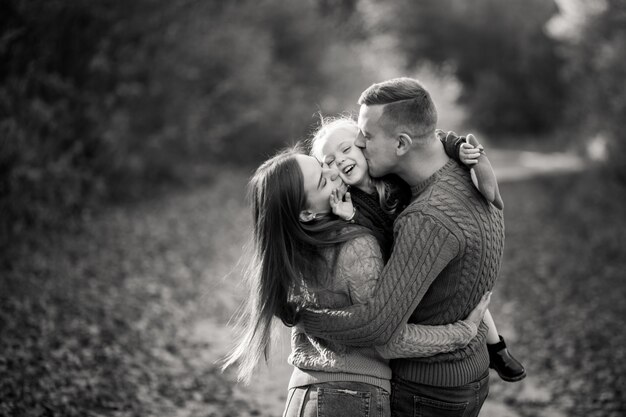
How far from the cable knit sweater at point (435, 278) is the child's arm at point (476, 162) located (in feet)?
0.20

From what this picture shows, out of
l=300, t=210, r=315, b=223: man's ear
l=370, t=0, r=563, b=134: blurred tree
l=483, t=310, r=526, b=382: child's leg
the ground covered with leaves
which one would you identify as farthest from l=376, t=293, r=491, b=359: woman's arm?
l=370, t=0, r=563, b=134: blurred tree

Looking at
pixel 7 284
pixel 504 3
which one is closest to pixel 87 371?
pixel 7 284

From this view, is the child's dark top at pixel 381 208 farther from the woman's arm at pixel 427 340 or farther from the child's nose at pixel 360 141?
the woman's arm at pixel 427 340

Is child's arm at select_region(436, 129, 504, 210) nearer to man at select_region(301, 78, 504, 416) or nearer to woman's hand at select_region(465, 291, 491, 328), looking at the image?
man at select_region(301, 78, 504, 416)

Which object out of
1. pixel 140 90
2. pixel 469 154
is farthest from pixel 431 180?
pixel 140 90

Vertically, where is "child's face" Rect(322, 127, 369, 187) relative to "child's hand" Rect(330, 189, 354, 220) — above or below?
above

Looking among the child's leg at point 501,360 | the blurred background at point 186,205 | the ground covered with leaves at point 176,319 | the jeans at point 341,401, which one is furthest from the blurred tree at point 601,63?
the jeans at point 341,401

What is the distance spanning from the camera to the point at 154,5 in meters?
12.0

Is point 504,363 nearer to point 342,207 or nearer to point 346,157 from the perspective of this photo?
point 342,207

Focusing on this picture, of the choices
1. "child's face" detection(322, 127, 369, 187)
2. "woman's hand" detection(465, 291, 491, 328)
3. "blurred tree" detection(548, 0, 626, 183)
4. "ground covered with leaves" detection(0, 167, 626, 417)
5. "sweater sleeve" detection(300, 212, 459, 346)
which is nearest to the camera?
"sweater sleeve" detection(300, 212, 459, 346)

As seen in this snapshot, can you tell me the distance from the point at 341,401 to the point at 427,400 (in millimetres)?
411

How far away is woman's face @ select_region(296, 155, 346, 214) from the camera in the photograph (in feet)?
9.43

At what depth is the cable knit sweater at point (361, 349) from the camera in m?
2.71

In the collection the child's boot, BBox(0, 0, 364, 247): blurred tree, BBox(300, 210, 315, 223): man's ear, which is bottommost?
the child's boot
